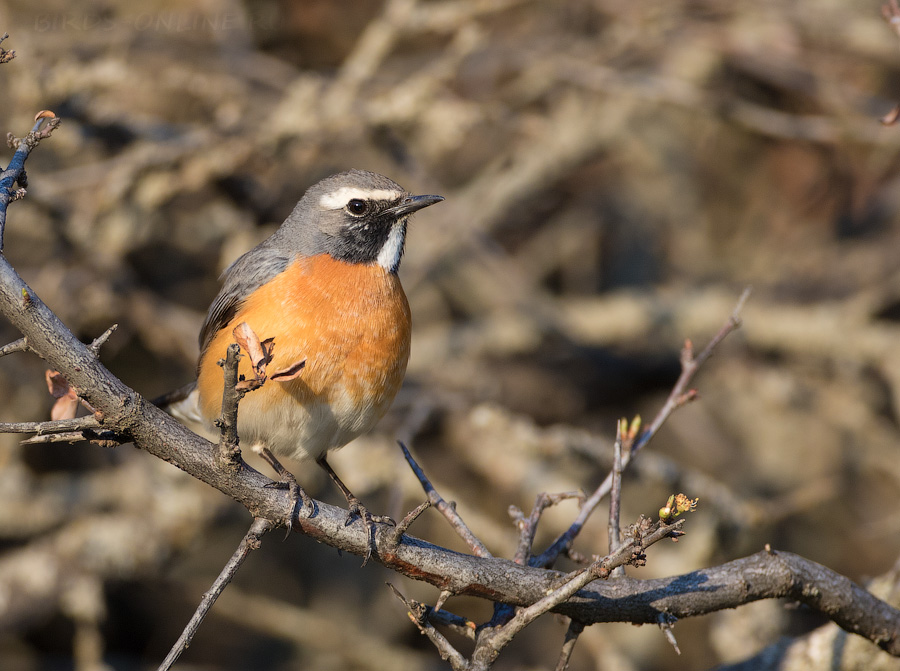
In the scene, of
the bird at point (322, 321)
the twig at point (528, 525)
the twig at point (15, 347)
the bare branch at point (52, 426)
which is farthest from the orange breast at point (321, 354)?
the twig at point (15, 347)

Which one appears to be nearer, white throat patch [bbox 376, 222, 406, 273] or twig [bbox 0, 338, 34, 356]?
twig [bbox 0, 338, 34, 356]

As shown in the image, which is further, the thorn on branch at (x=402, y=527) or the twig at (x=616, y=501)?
the twig at (x=616, y=501)

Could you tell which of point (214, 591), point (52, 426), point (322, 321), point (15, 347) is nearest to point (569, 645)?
point (214, 591)

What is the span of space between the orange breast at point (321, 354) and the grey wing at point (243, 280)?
0.34 feet

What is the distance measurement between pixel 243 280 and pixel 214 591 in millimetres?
2717

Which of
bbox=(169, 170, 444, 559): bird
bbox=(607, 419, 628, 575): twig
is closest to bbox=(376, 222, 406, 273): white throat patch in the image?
bbox=(169, 170, 444, 559): bird

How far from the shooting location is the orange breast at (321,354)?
4.87m

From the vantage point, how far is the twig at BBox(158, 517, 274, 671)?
10.0 feet

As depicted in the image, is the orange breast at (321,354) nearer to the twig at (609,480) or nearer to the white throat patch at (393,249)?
the white throat patch at (393,249)

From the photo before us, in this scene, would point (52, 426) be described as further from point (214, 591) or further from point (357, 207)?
point (357, 207)

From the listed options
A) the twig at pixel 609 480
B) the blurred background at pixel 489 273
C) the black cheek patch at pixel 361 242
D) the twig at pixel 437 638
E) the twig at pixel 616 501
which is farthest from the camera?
the blurred background at pixel 489 273

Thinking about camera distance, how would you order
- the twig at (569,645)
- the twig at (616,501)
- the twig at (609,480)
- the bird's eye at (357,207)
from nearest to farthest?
the twig at (569,645) < the twig at (616,501) < the twig at (609,480) < the bird's eye at (357,207)

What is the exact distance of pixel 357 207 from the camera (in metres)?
5.76

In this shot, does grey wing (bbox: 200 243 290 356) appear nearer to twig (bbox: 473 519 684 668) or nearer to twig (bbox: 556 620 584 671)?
twig (bbox: 556 620 584 671)
